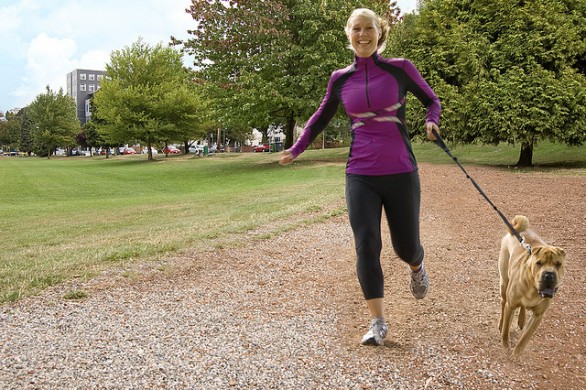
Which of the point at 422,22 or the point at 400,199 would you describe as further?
the point at 422,22

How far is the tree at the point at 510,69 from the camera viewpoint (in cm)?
1855

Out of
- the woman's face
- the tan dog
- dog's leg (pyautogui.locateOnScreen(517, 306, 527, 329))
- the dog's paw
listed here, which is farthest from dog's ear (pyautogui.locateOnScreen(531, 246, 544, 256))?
the woman's face

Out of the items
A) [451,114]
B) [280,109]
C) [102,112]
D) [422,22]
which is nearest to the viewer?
[451,114]

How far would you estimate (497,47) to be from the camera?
20.9 meters

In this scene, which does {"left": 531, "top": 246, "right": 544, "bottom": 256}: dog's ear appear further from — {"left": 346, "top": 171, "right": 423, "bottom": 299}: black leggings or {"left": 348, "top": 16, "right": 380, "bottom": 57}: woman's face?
{"left": 348, "top": 16, "right": 380, "bottom": 57}: woman's face

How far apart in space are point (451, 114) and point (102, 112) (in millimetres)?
35494

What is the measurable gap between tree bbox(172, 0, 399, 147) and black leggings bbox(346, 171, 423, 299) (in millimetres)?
21101

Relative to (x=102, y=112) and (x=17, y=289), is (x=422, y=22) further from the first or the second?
(x=102, y=112)

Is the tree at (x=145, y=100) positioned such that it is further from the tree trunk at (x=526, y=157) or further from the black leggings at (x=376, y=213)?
the black leggings at (x=376, y=213)

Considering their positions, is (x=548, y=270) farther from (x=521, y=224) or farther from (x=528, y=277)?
(x=521, y=224)

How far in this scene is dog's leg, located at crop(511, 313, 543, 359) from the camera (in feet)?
10.5

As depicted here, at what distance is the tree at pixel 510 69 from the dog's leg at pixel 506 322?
54.9 feet

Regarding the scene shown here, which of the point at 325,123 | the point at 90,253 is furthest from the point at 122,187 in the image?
the point at 325,123

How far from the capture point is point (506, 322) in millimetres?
3502
